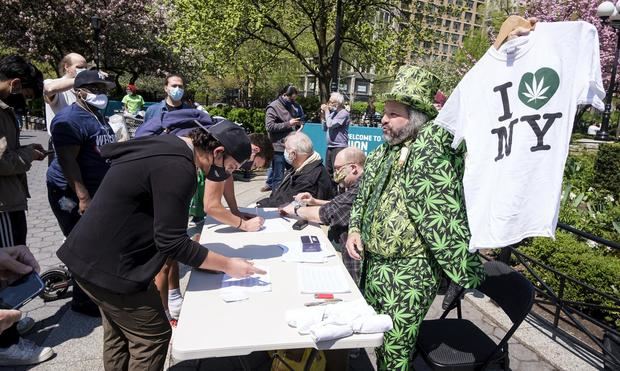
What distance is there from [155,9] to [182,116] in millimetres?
19370

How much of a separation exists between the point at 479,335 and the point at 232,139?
69.4 inches

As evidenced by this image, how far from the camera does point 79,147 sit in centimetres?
282

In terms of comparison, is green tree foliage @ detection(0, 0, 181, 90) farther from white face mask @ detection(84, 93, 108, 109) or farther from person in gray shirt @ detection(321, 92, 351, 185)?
white face mask @ detection(84, 93, 108, 109)

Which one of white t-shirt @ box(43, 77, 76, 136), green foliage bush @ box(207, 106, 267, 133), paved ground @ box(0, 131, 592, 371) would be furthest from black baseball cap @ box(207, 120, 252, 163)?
green foliage bush @ box(207, 106, 267, 133)

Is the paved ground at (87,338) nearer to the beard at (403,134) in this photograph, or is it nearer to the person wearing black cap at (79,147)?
the person wearing black cap at (79,147)

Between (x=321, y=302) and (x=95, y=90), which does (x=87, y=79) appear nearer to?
(x=95, y=90)

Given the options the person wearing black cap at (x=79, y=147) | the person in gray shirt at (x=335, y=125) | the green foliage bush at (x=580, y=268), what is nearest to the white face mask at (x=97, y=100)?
the person wearing black cap at (x=79, y=147)

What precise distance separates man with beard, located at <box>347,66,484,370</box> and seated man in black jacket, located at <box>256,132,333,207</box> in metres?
Answer: 1.54

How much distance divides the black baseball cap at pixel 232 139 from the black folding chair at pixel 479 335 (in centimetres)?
142

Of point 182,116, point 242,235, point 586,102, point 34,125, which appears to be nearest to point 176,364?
point 242,235

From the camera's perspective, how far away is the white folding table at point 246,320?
1.49m

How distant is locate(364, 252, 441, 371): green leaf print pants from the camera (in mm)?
1953

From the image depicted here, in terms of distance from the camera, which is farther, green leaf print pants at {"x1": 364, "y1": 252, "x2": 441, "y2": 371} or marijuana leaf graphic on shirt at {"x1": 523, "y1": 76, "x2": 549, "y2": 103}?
green leaf print pants at {"x1": 364, "y1": 252, "x2": 441, "y2": 371}

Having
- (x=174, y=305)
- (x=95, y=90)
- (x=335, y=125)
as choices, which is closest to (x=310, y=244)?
(x=174, y=305)
